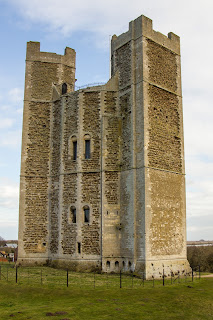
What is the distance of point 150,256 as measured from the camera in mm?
18797

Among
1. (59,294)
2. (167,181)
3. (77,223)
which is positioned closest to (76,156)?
(77,223)

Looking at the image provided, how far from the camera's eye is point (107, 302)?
12.5 metres

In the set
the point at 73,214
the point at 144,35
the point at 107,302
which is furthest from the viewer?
the point at 73,214

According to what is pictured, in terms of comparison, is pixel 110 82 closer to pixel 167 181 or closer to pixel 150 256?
pixel 167 181

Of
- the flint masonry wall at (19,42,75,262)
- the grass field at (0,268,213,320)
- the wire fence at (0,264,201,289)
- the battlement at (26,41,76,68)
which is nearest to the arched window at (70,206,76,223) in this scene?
the flint masonry wall at (19,42,75,262)

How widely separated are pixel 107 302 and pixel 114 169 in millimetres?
9744

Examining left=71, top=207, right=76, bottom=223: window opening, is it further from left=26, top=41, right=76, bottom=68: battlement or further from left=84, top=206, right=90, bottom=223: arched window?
left=26, top=41, right=76, bottom=68: battlement

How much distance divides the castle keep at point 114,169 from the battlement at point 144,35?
0.23ft

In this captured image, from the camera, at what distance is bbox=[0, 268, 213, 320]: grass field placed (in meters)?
10.9

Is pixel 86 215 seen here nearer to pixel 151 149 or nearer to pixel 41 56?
pixel 151 149

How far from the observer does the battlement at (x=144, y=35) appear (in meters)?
21.6

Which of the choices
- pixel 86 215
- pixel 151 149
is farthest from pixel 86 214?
pixel 151 149

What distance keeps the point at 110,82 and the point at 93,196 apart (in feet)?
24.4

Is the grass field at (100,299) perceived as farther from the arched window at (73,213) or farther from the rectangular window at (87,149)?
the rectangular window at (87,149)
